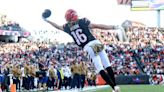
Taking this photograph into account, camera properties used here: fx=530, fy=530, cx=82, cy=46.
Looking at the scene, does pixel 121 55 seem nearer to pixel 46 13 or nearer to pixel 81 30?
pixel 81 30

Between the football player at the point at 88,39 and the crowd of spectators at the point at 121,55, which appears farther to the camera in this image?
the crowd of spectators at the point at 121,55

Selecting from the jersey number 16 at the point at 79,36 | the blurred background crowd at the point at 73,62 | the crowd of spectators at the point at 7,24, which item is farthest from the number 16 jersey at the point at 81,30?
the crowd of spectators at the point at 7,24

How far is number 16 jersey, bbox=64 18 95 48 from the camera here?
1230cm

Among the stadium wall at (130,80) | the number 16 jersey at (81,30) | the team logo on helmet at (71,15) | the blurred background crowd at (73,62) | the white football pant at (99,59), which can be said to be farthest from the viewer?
the stadium wall at (130,80)

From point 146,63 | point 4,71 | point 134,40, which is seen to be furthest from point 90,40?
point 134,40

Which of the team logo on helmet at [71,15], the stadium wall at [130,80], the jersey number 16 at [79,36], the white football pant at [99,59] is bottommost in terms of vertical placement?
the stadium wall at [130,80]

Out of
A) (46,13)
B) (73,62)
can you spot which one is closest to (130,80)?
(73,62)

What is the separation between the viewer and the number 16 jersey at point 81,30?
12.3 m

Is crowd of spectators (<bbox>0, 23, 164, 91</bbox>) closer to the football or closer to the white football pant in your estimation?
the white football pant

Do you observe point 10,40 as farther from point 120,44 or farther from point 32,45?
point 120,44

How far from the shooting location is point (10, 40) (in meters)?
61.8

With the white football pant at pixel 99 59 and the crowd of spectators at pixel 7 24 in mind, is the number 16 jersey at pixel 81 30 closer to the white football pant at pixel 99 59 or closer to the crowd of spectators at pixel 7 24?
the white football pant at pixel 99 59

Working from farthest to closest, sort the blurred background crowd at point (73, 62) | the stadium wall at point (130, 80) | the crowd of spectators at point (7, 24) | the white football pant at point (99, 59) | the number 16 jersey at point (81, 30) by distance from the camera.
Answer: the crowd of spectators at point (7, 24) < the stadium wall at point (130, 80) < the blurred background crowd at point (73, 62) < the number 16 jersey at point (81, 30) < the white football pant at point (99, 59)

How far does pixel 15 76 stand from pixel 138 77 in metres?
12.3
